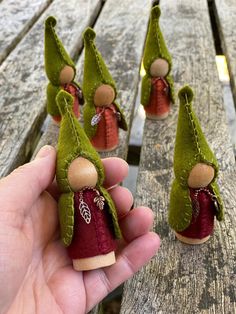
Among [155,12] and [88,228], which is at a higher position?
[155,12]

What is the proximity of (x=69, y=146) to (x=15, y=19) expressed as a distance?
1181mm

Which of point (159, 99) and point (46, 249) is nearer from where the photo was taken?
point (46, 249)

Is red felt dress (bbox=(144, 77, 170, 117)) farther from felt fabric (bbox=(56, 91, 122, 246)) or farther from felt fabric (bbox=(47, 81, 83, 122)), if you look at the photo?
felt fabric (bbox=(56, 91, 122, 246))

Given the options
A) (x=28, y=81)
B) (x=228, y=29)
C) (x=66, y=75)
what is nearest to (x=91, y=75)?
(x=66, y=75)

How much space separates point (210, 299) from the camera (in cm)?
76

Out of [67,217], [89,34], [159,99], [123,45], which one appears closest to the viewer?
[67,217]

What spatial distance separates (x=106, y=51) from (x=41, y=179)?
2.86 feet

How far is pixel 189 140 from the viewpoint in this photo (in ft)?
2.48

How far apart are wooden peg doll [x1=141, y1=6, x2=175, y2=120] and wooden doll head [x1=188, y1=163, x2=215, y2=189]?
41 cm

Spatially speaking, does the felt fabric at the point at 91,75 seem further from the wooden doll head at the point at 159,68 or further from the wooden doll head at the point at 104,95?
the wooden doll head at the point at 159,68

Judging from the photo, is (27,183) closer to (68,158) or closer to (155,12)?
(68,158)

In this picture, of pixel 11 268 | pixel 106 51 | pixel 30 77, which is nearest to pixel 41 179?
pixel 11 268

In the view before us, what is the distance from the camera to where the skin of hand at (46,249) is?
700 mm

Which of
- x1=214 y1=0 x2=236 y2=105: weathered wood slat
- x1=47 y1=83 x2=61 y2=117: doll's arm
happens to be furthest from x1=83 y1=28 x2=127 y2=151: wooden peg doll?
x1=214 y1=0 x2=236 y2=105: weathered wood slat
